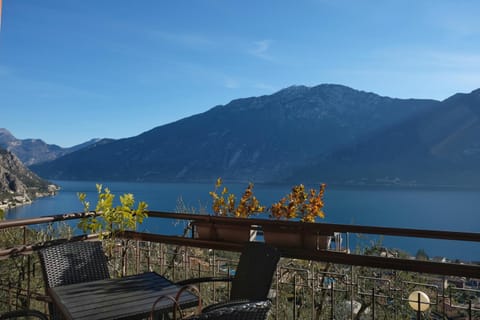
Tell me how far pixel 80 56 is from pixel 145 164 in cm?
7798

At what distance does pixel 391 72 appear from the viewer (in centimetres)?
4950

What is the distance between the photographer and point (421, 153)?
8325cm

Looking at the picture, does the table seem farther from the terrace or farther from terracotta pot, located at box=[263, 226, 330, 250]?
terracotta pot, located at box=[263, 226, 330, 250]

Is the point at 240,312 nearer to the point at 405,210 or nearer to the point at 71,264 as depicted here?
the point at 71,264

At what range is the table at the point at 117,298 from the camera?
1.84 metres

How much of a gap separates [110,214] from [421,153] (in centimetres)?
8778

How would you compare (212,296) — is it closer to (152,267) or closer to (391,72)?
(152,267)

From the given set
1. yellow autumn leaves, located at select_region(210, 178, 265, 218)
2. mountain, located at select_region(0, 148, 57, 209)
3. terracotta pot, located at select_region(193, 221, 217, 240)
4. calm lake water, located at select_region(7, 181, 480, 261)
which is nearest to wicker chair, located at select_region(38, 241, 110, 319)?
terracotta pot, located at select_region(193, 221, 217, 240)

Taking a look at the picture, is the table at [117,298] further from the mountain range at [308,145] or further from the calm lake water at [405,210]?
the mountain range at [308,145]

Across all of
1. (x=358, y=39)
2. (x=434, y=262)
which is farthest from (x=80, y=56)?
(x=434, y=262)

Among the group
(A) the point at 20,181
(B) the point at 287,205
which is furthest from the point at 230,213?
(A) the point at 20,181

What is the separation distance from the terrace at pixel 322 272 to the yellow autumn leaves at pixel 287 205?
38 cm

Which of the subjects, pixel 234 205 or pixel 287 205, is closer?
pixel 287 205

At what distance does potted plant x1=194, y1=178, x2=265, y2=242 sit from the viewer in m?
3.05
